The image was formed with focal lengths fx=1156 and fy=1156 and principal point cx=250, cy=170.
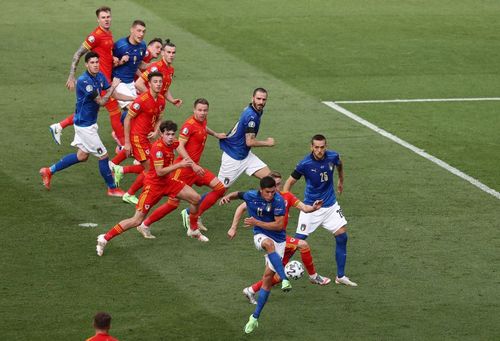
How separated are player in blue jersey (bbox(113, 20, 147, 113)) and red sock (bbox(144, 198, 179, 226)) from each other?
5.14m

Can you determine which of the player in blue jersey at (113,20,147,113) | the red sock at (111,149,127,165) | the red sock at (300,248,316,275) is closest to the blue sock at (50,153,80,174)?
the red sock at (111,149,127,165)

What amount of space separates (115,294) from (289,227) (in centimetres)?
451

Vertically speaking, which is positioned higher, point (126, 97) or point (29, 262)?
point (126, 97)

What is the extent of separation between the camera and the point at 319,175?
18.6m

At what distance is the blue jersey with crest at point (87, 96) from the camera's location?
21953 millimetres

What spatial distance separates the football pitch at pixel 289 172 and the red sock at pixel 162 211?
0.39 meters

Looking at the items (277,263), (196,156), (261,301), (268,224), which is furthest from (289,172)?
(261,301)

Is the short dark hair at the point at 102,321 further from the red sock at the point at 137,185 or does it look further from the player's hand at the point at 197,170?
the red sock at the point at 137,185

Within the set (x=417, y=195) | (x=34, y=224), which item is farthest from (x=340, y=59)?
(x=34, y=224)

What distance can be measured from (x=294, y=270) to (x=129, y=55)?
902 centimetres

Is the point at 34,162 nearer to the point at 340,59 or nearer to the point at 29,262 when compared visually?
the point at 29,262

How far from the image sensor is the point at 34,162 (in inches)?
965

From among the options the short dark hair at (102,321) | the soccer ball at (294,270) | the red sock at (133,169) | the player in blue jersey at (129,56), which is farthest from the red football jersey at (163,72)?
the short dark hair at (102,321)

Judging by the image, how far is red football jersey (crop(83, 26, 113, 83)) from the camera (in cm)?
2498
